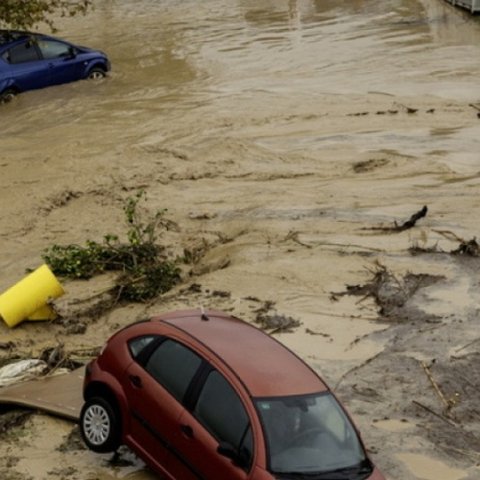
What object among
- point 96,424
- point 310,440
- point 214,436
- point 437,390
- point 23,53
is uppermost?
point 23,53

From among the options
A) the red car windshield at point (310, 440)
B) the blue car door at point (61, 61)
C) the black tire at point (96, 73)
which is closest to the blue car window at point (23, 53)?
the blue car door at point (61, 61)

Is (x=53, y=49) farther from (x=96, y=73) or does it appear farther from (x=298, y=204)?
(x=298, y=204)

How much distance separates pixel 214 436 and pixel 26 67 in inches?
635

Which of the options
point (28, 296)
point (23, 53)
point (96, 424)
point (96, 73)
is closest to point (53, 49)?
point (23, 53)

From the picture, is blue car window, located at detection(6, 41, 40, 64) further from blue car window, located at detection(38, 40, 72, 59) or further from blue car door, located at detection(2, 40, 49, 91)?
blue car window, located at detection(38, 40, 72, 59)

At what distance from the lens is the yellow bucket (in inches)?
466

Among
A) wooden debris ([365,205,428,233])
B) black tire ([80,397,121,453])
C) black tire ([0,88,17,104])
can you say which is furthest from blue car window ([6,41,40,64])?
black tire ([80,397,121,453])

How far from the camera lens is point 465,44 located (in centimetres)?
2577

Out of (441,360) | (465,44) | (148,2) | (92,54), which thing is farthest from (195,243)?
(148,2)

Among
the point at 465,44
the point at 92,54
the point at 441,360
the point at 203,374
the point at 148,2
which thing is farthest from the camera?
the point at 148,2

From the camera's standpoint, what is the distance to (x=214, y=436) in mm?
7395

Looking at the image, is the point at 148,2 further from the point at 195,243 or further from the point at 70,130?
the point at 195,243

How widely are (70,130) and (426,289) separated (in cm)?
983

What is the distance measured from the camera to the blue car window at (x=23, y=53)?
21.9 m
